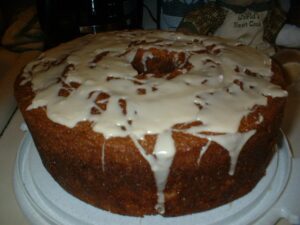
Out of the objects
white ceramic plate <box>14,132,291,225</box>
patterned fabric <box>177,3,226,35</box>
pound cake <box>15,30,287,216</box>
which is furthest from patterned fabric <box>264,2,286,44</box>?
white ceramic plate <box>14,132,291,225</box>

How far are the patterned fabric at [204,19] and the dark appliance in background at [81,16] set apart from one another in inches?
9.2

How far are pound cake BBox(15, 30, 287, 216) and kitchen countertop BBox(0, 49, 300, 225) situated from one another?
0.15 metres

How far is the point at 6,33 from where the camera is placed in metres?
A: 1.81

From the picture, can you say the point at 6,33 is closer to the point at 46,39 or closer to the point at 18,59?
the point at 18,59

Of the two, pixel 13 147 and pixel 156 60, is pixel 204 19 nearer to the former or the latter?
→ pixel 156 60

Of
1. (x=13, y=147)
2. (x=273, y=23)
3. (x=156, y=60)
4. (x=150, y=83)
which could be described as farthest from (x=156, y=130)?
(x=273, y=23)

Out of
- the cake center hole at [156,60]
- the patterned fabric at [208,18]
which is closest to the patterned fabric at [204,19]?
the patterned fabric at [208,18]

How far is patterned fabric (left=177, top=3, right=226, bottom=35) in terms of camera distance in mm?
1506

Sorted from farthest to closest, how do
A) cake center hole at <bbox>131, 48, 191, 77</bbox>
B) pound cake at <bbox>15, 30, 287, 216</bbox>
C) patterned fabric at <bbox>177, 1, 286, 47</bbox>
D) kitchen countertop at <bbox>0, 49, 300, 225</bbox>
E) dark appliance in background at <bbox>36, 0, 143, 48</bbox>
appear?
1. patterned fabric at <bbox>177, 1, 286, 47</bbox>
2. dark appliance in background at <bbox>36, 0, 143, 48</bbox>
3. cake center hole at <bbox>131, 48, 191, 77</bbox>
4. kitchen countertop at <bbox>0, 49, 300, 225</bbox>
5. pound cake at <bbox>15, 30, 287, 216</bbox>

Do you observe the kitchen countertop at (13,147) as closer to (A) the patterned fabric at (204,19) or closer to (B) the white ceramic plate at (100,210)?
(B) the white ceramic plate at (100,210)

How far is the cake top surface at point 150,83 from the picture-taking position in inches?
32.1

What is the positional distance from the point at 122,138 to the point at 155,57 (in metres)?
0.38

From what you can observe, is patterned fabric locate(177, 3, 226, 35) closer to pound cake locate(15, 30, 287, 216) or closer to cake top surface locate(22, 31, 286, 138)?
cake top surface locate(22, 31, 286, 138)

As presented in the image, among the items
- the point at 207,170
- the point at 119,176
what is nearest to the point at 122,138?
the point at 119,176
